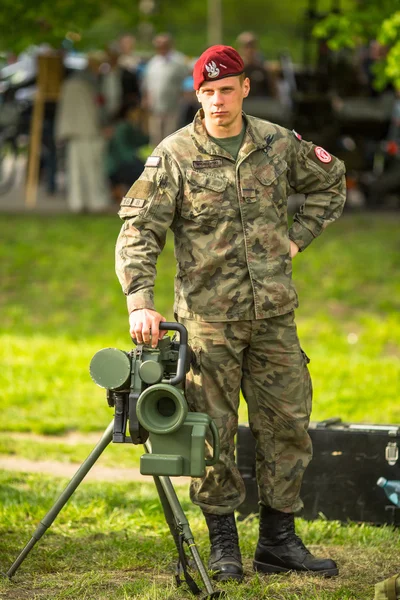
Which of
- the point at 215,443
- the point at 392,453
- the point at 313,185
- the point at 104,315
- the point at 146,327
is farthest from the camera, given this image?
the point at 104,315

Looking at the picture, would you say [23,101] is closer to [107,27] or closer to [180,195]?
[180,195]

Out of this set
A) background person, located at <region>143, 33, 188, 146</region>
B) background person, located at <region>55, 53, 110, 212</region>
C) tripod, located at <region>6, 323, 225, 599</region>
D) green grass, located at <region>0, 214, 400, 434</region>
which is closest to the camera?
tripod, located at <region>6, 323, 225, 599</region>

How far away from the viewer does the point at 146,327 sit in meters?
4.60

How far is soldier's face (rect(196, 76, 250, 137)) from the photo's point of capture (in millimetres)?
4898

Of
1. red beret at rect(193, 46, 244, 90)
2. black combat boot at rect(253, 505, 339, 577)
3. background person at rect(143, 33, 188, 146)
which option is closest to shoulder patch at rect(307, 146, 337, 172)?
red beret at rect(193, 46, 244, 90)

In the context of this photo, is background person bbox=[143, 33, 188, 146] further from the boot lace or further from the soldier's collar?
the boot lace

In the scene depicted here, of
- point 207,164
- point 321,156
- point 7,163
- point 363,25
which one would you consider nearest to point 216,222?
point 207,164

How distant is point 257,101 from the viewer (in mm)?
15602

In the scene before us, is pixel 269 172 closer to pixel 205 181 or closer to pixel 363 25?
pixel 205 181

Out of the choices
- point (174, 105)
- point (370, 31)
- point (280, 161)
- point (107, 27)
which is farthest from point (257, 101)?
point (107, 27)

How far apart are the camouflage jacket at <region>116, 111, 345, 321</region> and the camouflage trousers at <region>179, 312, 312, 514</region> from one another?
3.8 inches

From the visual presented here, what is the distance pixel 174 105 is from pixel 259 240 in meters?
11.2

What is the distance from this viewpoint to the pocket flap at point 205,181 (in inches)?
195

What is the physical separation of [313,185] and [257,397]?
0.98 m
